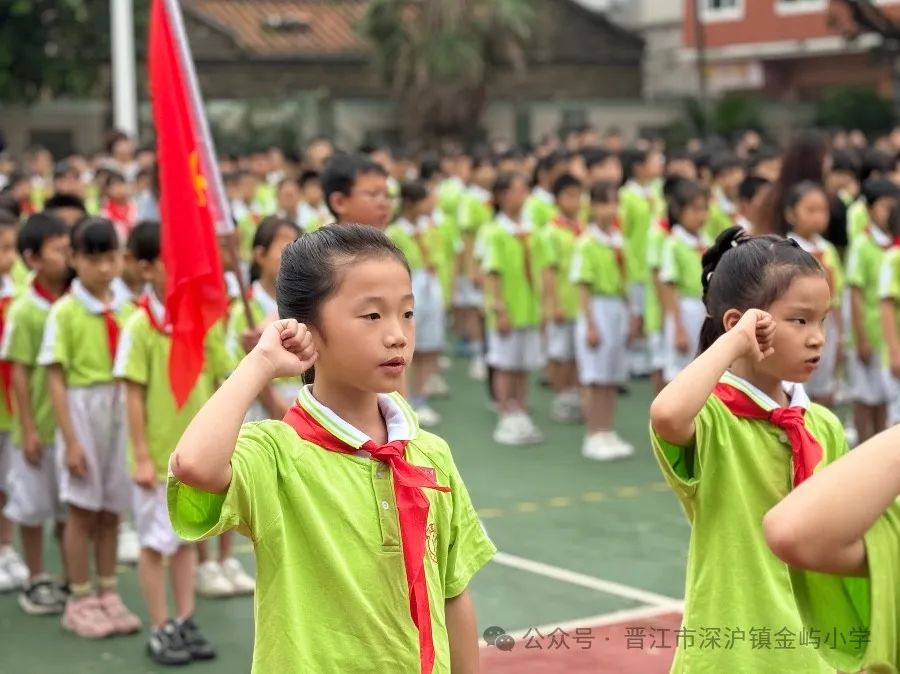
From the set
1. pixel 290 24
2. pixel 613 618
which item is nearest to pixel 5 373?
pixel 613 618

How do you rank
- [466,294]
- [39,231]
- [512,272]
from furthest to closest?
[466,294], [512,272], [39,231]

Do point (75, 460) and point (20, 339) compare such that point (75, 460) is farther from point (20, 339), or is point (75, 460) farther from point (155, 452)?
point (20, 339)

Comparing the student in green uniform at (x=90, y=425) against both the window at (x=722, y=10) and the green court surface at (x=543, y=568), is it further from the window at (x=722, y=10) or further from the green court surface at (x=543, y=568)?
the window at (x=722, y=10)

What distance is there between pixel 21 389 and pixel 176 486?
3.86m

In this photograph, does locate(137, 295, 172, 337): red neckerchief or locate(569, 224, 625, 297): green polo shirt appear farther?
locate(569, 224, 625, 297): green polo shirt

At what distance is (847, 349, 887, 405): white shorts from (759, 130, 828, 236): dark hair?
113 cm

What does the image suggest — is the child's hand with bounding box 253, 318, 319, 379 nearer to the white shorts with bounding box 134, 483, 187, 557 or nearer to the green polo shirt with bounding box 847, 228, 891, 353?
the white shorts with bounding box 134, 483, 187, 557

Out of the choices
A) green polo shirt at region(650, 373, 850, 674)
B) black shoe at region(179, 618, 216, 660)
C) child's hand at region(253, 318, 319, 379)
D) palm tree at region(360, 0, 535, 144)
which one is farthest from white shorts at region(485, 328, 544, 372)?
palm tree at region(360, 0, 535, 144)

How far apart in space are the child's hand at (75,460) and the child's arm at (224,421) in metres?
3.45

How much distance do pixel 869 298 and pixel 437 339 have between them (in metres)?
3.29

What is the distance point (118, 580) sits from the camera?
6.98 metres

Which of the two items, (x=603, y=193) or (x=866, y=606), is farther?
(x=603, y=193)

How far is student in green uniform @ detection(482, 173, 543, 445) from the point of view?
10.5m

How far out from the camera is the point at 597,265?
32.7 ft
